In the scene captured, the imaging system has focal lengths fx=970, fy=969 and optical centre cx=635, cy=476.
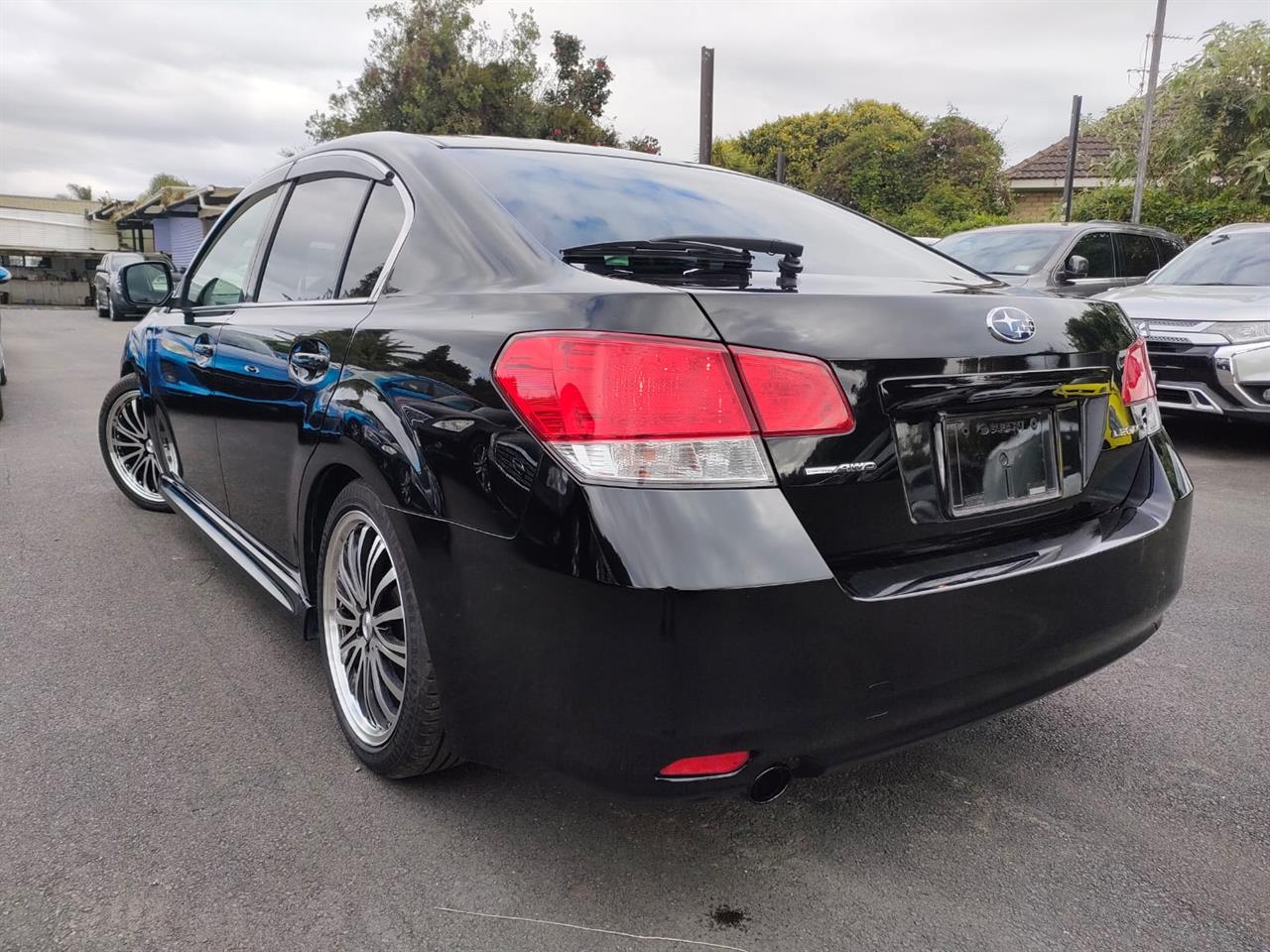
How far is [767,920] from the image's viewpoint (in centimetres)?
189

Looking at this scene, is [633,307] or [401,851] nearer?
[633,307]

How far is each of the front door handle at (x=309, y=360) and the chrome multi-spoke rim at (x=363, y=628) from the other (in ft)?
1.23

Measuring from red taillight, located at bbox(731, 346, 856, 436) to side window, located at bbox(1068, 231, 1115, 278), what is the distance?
770cm

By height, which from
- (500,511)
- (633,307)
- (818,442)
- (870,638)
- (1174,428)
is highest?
(633,307)

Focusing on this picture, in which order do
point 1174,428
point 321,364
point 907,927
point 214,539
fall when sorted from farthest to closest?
point 1174,428 → point 214,539 → point 321,364 → point 907,927

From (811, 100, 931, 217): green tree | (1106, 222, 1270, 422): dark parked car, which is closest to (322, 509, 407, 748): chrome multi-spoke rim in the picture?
(1106, 222, 1270, 422): dark parked car

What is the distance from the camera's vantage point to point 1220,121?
62.3 feet

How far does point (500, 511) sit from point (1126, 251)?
9.33 metres

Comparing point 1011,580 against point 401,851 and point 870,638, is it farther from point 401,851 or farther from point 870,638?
point 401,851

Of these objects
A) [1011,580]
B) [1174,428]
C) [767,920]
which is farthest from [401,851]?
[1174,428]

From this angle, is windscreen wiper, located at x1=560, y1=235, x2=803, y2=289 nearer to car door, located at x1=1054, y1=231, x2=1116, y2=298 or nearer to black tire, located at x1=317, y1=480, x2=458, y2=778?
black tire, located at x1=317, y1=480, x2=458, y2=778

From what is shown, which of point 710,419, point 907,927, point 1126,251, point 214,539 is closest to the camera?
point 710,419

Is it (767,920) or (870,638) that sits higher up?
(870,638)

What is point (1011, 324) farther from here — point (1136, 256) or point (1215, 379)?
point (1136, 256)
